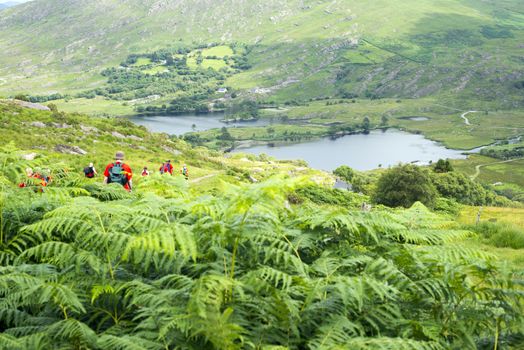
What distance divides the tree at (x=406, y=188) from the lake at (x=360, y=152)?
10513 cm

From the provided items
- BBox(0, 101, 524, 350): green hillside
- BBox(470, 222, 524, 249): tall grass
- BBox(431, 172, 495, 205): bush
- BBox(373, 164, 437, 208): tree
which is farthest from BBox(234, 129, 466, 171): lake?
BBox(0, 101, 524, 350): green hillside

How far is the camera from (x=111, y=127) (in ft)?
207

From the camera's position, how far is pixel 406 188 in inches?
1781

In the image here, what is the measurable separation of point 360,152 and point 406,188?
135392mm

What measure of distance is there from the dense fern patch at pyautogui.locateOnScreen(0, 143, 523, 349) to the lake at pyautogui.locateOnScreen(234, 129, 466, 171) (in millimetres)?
149246

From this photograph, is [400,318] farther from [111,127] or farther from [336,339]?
[111,127]

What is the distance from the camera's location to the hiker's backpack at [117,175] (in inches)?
554

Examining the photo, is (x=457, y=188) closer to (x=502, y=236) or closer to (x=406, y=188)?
(x=406, y=188)

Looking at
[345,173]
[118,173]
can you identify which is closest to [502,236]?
[118,173]

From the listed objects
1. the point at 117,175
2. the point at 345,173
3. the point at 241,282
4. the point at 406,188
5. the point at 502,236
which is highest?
the point at 241,282

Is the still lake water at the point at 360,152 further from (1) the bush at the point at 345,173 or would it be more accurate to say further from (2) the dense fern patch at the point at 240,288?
(2) the dense fern patch at the point at 240,288

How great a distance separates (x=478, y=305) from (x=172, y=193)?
4.68m

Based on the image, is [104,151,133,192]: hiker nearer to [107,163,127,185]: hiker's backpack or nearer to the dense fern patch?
[107,163,127,185]: hiker's backpack

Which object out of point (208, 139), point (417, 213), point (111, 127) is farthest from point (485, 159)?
point (417, 213)
